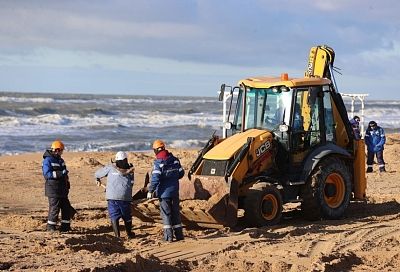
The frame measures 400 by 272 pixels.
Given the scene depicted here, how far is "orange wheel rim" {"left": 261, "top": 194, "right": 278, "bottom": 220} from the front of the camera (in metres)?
11.7

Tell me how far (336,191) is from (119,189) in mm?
4042

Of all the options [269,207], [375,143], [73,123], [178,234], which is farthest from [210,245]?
[73,123]

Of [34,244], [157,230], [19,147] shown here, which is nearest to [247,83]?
[157,230]

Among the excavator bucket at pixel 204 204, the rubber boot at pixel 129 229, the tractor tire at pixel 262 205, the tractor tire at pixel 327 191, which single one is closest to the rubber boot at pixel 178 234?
the excavator bucket at pixel 204 204

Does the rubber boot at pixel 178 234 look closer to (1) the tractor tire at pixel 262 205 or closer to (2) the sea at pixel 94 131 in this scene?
(1) the tractor tire at pixel 262 205

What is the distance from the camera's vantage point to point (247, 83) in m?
12.8

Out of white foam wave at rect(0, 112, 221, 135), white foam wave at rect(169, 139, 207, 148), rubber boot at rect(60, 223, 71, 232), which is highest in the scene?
white foam wave at rect(0, 112, 221, 135)

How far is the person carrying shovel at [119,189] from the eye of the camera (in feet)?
35.6

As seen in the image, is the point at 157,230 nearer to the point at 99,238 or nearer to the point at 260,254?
the point at 99,238

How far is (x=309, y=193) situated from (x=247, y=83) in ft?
6.91

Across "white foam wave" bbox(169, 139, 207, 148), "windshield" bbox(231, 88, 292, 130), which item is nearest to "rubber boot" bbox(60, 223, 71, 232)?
"windshield" bbox(231, 88, 292, 130)

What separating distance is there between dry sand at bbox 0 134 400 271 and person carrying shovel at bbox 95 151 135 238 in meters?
0.37

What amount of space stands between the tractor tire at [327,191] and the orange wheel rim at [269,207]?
0.77 m

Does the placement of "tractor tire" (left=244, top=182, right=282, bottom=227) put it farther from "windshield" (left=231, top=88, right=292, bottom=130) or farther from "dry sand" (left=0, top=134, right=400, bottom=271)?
"windshield" (left=231, top=88, right=292, bottom=130)
